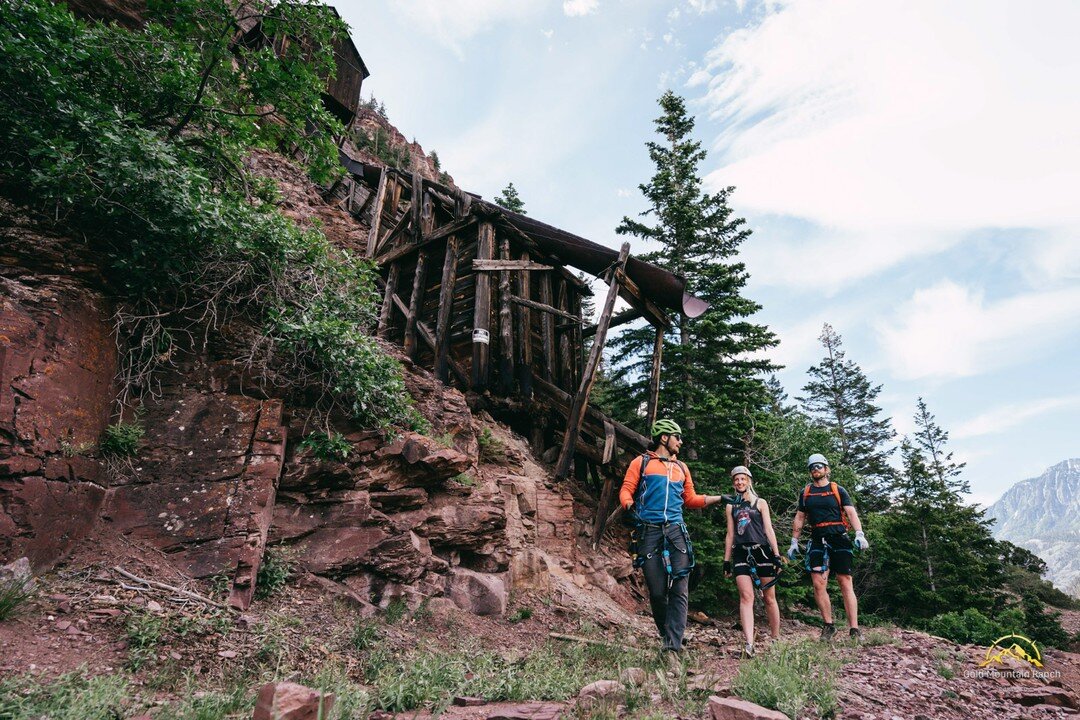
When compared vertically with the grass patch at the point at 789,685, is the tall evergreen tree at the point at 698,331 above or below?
above

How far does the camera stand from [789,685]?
300 cm

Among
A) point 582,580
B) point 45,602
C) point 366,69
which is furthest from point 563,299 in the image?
point 366,69

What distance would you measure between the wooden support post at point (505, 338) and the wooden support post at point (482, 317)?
26cm

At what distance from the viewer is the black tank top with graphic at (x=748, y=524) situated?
221 inches

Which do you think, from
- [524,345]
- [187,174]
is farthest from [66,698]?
[524,345]

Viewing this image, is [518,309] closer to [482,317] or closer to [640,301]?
[482,317]

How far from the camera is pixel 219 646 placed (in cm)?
355

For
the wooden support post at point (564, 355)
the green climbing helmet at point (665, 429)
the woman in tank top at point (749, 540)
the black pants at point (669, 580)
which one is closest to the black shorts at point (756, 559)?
the woman in tank top at point (749, 540)

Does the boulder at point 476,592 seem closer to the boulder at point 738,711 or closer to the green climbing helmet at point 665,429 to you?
the green climbing helmet at point 665,429

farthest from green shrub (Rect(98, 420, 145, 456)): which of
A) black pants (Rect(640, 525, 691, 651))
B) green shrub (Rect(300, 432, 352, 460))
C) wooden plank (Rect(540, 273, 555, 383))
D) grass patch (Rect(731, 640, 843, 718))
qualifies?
wooden plank (Rect(540, 273, 555, 383))

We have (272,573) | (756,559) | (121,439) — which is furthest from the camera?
(756,559)

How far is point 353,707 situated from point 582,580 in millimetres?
6480

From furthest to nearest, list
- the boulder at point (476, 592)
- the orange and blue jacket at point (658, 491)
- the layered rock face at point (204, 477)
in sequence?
1. the boulder at point (476, 592)
2. the orange and blue jacket at point (658, 491)
3. the layered rock face at point (204, 477)

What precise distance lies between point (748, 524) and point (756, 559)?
1.48 feet
